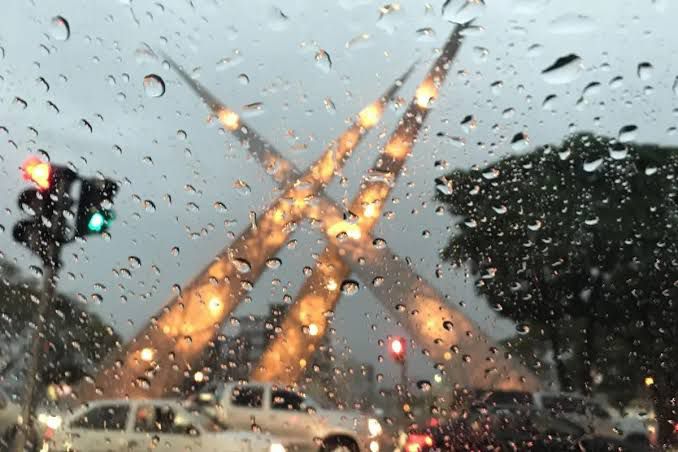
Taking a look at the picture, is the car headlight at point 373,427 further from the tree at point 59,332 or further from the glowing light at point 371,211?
the tree at point 59,332

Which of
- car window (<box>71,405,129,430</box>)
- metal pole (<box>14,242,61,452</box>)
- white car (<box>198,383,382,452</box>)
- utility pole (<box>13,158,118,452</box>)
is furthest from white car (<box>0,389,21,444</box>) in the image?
white car (<box>198,383,382,452</box>)

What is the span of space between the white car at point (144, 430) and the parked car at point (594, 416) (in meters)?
1.50

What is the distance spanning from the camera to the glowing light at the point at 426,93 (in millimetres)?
5633

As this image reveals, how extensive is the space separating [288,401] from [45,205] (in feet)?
8.36

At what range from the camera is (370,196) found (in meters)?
5.24

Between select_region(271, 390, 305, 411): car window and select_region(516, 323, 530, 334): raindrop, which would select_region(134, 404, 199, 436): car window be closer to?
select_region(271, 390, 305, 411): car window

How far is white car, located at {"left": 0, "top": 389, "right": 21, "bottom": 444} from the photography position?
4863mm

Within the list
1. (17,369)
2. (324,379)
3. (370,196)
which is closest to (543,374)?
(324,379)

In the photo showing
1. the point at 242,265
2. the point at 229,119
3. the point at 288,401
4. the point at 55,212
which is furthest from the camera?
the point at 229,119

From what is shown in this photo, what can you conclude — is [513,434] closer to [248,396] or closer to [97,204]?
[248,396]

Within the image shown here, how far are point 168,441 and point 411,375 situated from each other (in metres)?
1.48

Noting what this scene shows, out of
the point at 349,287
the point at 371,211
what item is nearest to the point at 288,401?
the point at 349,287

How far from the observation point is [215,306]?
493 cm

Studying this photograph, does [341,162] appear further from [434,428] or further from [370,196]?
[434,428]
